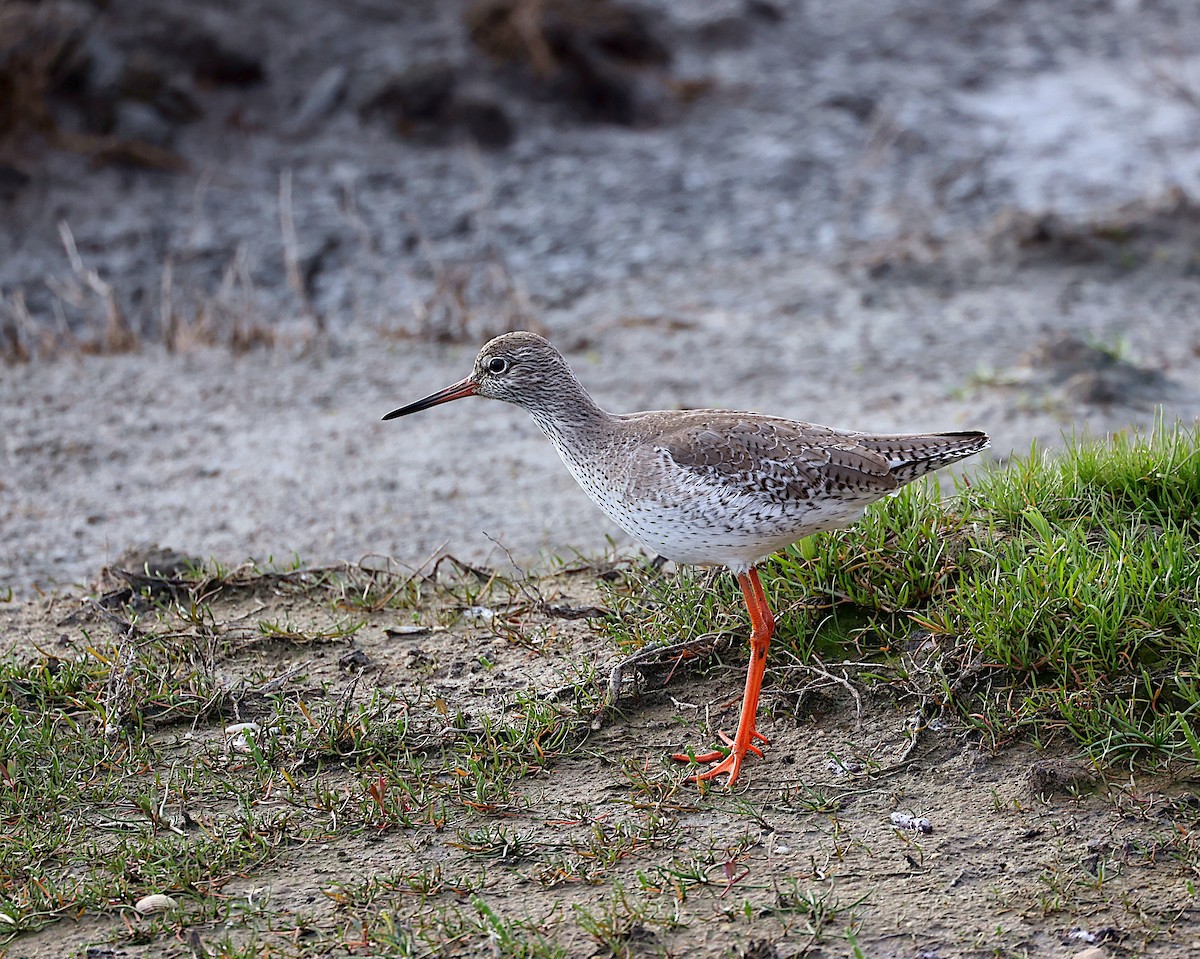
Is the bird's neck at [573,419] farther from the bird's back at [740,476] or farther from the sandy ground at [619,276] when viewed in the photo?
the sandy ground at [619,276]

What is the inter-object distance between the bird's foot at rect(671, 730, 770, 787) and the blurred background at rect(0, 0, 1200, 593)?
1.84 meters

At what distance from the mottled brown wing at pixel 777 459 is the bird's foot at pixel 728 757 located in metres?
0.78

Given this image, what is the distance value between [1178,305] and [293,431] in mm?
5576

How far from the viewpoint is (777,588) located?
15.3 ft

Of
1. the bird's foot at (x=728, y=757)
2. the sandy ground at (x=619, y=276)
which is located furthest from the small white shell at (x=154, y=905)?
the bird's foot at (x=728, y=757)


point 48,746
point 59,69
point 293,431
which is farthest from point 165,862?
point 59,69

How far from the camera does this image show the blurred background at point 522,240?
6.85 m

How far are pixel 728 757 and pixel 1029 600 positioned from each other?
108 cm

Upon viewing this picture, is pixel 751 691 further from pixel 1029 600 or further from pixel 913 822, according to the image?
pixel 1029 600

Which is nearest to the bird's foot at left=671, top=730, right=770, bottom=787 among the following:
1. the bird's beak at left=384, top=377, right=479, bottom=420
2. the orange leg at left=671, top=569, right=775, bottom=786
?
the orange leg at left=671, top=569, right=775, bottom=786

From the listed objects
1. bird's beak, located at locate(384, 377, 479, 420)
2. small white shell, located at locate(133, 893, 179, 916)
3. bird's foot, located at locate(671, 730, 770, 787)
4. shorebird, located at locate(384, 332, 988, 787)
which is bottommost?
small white shell, located at locate(133, 893, 179, 916)

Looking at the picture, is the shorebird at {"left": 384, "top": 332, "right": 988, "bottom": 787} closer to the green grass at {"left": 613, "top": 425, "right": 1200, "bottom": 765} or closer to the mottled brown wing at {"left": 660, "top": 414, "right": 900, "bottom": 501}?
the mottled brown wing at {"left": 660, "top": 414, "right": 900, "bottom": 501}

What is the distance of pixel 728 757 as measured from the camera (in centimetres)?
411

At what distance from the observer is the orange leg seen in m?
4.07
